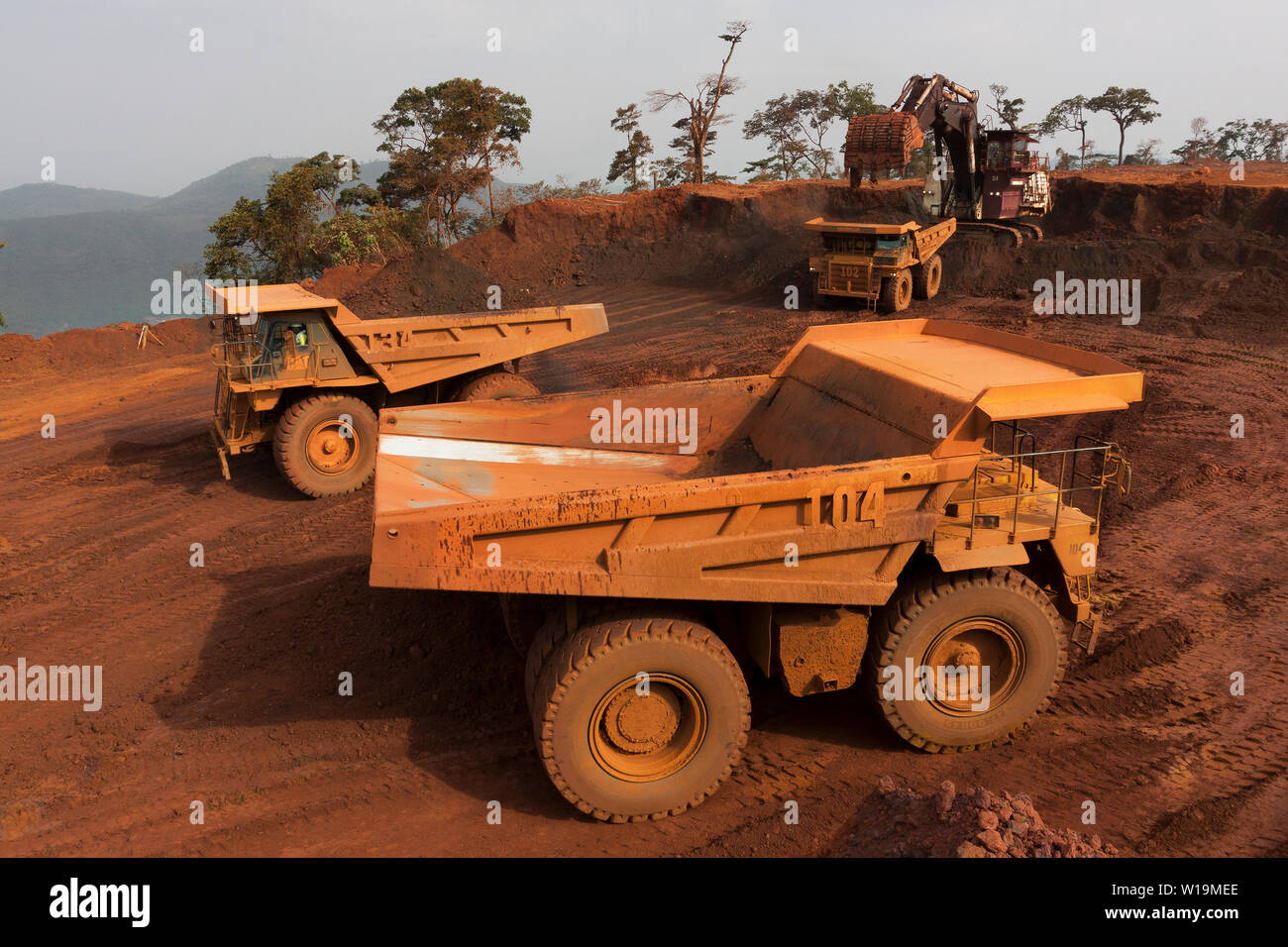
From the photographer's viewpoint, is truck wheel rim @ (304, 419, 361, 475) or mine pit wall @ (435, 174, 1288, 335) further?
mine pit wall @ (435, 174, 1288, 335)

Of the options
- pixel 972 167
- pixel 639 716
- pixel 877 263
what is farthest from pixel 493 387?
pixel 972 167

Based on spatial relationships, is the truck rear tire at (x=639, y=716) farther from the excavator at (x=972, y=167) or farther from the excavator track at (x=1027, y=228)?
the excavator track at (x=1027, y=228)

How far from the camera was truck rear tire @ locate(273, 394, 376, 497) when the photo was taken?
9109 millimetres

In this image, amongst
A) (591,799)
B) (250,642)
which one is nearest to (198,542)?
(250,642)

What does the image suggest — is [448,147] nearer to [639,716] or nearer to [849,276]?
[849,276]

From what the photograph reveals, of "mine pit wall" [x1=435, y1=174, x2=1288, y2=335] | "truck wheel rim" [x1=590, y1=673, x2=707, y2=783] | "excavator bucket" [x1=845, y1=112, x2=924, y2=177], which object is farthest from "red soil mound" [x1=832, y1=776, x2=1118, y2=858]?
"mine pit wall" [x1=435, y1=174, x2=1288, y2=335]

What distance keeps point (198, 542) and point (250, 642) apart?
8.24ft

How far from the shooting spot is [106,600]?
7.14 meters

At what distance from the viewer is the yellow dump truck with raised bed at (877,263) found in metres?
17.1

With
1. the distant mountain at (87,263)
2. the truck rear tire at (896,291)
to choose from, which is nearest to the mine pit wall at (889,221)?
the truck rear tire at (896,291)

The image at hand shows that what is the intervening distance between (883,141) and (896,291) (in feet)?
9.60

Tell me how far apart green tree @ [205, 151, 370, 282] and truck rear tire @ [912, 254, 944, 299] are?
1514cm

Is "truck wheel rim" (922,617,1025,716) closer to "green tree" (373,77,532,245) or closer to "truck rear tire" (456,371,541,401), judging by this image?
"truck rear tire" (456,371,541,401)

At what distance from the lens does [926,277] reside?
18547mm
